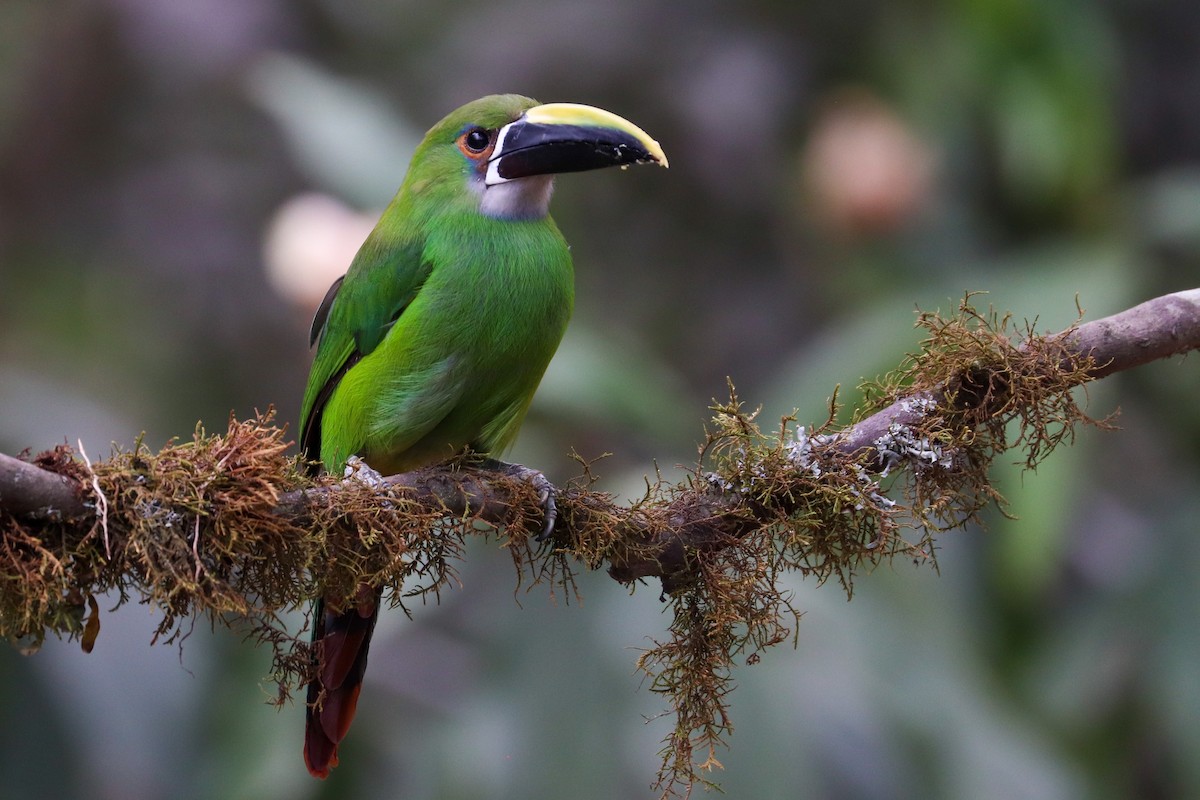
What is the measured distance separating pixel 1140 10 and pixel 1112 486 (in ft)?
6.13

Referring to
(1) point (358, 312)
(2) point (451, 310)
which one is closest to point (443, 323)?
(2) point (451, 310)

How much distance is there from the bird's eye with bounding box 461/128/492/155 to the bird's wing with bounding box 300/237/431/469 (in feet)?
0.88

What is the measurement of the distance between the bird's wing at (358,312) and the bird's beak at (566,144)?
261 mm

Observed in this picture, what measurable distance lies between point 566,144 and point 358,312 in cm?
55

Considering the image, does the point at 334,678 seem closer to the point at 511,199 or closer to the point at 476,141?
the point at 511,199

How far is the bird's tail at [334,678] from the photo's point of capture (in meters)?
2.72

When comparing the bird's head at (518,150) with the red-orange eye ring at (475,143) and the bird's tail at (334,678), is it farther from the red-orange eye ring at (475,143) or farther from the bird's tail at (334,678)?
the bird's tail at (334,678)

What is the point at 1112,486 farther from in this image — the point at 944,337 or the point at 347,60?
the point at 347,60

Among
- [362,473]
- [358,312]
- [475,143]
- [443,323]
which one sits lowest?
[362,473]

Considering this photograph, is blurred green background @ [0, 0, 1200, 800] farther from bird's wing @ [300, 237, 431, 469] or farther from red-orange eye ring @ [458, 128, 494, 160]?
red-orange eye ring @ [458, 128, 494, 160]

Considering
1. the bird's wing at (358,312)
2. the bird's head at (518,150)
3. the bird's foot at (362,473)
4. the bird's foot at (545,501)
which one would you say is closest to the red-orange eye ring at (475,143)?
the bird's head at (518,150)

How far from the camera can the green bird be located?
2.80 meters

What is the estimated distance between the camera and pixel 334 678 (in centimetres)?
280

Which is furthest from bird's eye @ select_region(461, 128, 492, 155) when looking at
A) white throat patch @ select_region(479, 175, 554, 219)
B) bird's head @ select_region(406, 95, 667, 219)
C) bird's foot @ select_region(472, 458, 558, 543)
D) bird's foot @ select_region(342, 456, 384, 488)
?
bird's foot @ select_region(472, 458, 558, 543)
